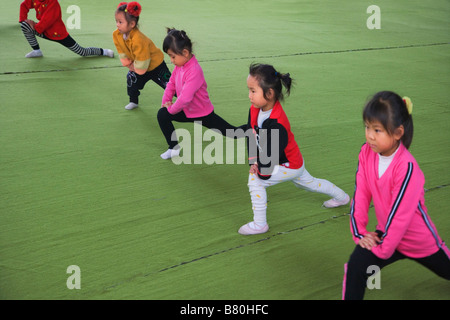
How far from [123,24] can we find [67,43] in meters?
1.66

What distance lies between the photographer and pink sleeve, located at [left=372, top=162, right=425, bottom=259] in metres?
1.67

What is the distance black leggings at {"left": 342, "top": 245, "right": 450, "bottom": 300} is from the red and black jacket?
719mm

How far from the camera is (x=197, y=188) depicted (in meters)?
2.88

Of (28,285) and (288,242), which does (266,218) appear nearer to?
(288,242)

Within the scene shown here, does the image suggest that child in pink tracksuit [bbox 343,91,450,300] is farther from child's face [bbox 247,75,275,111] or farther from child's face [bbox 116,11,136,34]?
child's face [bbox 116,11,136,34]

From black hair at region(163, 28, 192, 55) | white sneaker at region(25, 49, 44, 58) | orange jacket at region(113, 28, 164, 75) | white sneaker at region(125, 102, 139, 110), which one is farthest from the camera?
white sneaker at region(25, 49, 44, 58)

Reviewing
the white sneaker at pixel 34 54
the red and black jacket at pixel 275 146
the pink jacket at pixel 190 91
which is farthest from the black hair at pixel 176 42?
the white sneaker at pixel 34 54

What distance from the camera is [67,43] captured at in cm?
511

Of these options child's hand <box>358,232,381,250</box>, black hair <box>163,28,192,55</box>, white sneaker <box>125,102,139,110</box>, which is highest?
black hair <box>163,28,192,55</box>

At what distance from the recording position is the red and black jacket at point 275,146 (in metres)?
2.32

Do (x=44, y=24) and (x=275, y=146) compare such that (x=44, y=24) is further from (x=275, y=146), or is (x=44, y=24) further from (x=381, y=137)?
(x=381, y=137)

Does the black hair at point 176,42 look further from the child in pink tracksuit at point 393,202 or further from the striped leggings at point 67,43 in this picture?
the striped leggings at point 67,43

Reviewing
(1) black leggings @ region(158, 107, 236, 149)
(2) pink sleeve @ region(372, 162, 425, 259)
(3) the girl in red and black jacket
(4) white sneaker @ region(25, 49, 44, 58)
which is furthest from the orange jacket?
(2) pink sleeve @ region(372, 162, 425, 259)

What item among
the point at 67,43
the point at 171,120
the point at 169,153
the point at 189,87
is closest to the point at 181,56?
the point at 189,87
